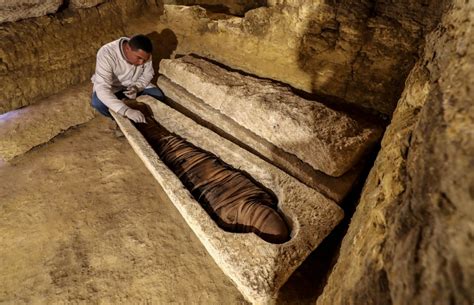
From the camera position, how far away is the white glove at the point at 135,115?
3.68 meters

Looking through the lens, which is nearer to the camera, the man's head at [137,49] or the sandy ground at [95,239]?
the sandy ground at [95,239]

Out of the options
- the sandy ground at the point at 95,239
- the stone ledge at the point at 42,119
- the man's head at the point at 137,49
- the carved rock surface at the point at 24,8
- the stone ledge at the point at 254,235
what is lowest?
the sandy ground at the point at 95,239

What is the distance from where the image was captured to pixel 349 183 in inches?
107

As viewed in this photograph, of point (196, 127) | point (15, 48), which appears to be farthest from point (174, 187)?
point (15, 48)

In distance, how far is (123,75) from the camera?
14.7 ft

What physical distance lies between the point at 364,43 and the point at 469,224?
3.35 metres

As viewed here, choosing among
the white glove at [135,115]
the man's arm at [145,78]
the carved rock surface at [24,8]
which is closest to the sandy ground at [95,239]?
the white glove at [135,115]

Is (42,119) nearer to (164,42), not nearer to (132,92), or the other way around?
(132,92)

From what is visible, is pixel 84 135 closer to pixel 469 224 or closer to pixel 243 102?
pixel 243 102

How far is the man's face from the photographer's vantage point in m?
3.87

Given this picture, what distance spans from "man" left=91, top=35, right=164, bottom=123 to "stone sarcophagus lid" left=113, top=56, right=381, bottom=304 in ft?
1.05

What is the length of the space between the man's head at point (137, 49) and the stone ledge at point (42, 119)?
4.53ft

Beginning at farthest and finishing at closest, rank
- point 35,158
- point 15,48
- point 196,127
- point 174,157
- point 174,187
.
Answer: point 15,48 → point 35,158 → point 196,127 → point 174,157 → point 174,187

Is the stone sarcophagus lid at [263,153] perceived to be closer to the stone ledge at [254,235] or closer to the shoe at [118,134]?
the stone ledge at [254,235]
